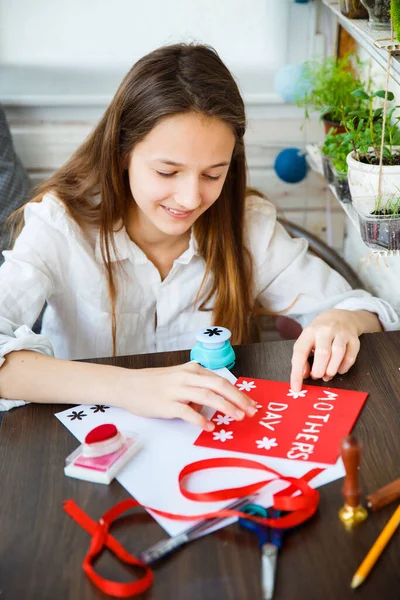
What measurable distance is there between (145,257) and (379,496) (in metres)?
0.83

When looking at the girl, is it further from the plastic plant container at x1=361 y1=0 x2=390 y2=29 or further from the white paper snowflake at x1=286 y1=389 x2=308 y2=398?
the plastic plant container at x1=361 y1=0 x2=390 y2=29

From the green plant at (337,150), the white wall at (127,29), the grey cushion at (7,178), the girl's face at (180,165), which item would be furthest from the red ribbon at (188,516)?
the white wall at (127,29)

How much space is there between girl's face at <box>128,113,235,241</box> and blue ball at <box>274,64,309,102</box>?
75 cm

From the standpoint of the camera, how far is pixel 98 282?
5.00 feet

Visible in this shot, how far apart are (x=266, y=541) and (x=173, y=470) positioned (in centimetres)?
19

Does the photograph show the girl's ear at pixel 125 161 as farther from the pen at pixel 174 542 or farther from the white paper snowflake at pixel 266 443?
the pen at pixel 174 542

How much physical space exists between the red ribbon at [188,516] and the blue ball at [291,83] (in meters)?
1.38

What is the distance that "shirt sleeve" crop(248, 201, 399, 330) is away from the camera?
1578mm

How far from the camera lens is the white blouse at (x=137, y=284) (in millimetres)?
1474

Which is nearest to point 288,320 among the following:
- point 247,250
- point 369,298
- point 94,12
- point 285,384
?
point 247,250

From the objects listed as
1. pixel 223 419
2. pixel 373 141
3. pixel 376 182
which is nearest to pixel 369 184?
pixel 376 182

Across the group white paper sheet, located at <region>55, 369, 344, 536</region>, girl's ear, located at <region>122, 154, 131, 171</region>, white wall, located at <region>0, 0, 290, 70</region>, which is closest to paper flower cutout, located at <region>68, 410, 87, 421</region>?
white paper sheet, located at <region>55, 369, 344, 536</region>

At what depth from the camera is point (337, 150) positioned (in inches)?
61.6

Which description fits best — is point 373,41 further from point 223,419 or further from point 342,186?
point 223,419
